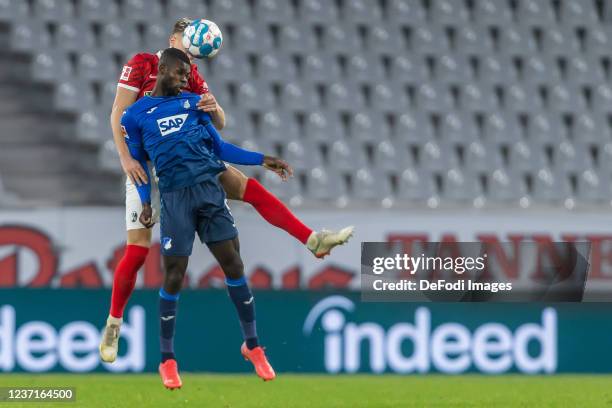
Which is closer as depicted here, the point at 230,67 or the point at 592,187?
the point at 230,67

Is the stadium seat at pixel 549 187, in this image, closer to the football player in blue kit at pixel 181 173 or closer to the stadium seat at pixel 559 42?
the stadium seat at pixel 559 42

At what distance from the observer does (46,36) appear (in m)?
14.0

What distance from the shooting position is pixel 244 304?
298 inches

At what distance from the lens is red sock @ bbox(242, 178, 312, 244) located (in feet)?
24.9

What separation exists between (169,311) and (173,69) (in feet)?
4.52

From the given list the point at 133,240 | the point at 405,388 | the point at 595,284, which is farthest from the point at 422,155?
the point at 133,240

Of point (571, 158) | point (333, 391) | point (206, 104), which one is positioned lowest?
point (333, 391)

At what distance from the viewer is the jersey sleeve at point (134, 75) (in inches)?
298

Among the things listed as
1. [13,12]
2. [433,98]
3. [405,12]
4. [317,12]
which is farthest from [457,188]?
[13,12]

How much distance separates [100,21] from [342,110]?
2755mm

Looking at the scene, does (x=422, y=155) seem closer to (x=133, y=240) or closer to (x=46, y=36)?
(x=46, y=36)

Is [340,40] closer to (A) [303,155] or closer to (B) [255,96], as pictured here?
(B) [255,96]

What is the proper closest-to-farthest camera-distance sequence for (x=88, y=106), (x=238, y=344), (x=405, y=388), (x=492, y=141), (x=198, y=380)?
(x=405, y=388) < (x=198, y=380) < (x=238, y=344) < (x=88, y=106) < (x=492, y=141)

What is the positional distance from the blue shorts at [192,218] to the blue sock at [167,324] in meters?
0.31
